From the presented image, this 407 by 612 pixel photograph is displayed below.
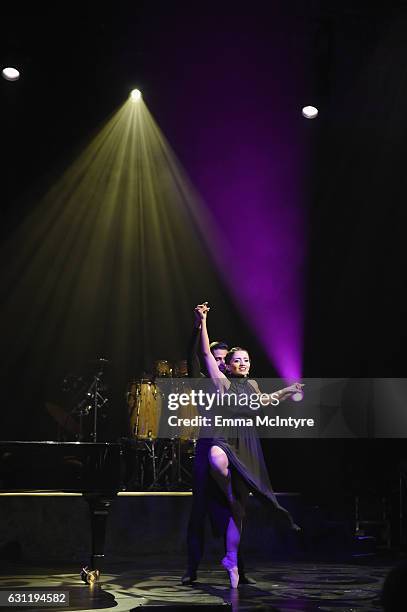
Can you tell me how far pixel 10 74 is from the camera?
9.12m

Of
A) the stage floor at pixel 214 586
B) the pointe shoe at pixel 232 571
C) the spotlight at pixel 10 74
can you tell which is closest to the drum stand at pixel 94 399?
the stage floor at pixel 214 586

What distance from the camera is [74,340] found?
36.2 feet

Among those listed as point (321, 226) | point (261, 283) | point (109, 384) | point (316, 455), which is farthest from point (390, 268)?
point (109, 384)

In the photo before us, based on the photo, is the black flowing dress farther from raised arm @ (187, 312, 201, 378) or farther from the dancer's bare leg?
raised arm @ (187, 312, 201, 378)

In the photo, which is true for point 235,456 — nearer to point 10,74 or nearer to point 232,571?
point 232,571

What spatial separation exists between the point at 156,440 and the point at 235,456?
385cm

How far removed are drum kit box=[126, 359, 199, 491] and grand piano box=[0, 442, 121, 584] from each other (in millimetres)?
3949

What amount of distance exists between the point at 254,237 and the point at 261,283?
600 mm

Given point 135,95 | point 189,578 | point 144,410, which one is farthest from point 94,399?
point 189,578

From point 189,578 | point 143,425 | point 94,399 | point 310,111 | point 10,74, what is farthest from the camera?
point 94,399

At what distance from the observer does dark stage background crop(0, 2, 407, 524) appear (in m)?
8.46

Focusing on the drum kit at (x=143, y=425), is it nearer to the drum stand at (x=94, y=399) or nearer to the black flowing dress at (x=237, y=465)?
the drum stand at (x=94, y=399)

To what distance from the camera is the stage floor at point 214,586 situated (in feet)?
17.1

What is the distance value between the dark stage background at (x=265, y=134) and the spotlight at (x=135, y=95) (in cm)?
9
